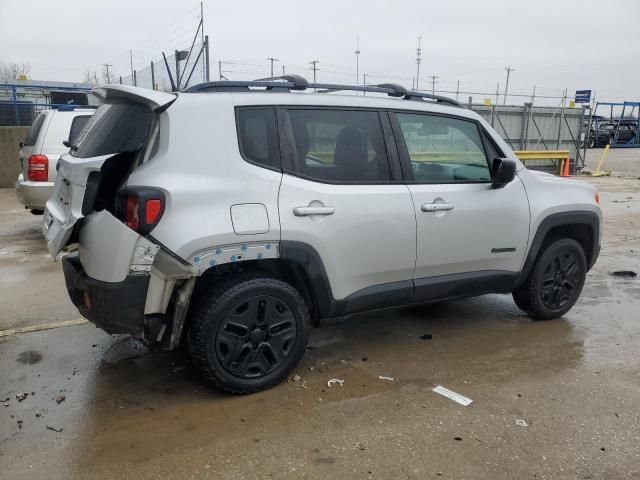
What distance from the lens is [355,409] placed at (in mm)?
3273

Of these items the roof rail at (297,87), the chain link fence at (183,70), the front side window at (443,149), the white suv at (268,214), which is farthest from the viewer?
the chain link fence at (183,70)

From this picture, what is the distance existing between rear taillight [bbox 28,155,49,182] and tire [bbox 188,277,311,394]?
5.47m

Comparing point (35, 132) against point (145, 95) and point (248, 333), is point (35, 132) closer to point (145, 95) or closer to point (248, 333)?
point (145, 95)

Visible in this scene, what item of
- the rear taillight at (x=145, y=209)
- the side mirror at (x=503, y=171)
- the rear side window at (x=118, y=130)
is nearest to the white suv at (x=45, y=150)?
the rear side window at (x=118, y=130)

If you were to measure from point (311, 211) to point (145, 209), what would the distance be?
0.98 meters

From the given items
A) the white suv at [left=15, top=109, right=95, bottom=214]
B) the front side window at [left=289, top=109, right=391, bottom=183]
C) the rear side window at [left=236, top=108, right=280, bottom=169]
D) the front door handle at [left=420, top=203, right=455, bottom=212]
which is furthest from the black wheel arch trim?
the white suv at [left=15, top=109, right=95, bottom=214]

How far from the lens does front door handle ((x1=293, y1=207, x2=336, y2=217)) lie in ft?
11.0

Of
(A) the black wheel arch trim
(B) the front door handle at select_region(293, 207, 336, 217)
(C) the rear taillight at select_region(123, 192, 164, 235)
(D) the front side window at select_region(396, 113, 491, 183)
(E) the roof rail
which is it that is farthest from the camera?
(A) the black wheel arch trim

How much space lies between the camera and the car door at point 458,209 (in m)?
3.90

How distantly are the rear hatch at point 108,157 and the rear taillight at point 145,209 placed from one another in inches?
11.0

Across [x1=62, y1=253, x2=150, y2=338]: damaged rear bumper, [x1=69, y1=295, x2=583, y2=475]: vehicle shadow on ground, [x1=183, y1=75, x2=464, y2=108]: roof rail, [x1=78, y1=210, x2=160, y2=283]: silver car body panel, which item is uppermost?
[x1=183, y1=75, x2=464, y2=108]: roof rail

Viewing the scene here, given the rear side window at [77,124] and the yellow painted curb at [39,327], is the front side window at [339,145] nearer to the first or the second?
the yellow painted curb at [39,327]

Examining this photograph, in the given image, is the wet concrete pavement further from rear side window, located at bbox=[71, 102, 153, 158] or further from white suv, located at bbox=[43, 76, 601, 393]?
rear side window, located at bbox=[71, 102, 153, 158]

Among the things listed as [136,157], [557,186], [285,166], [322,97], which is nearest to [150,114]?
[136,157]
